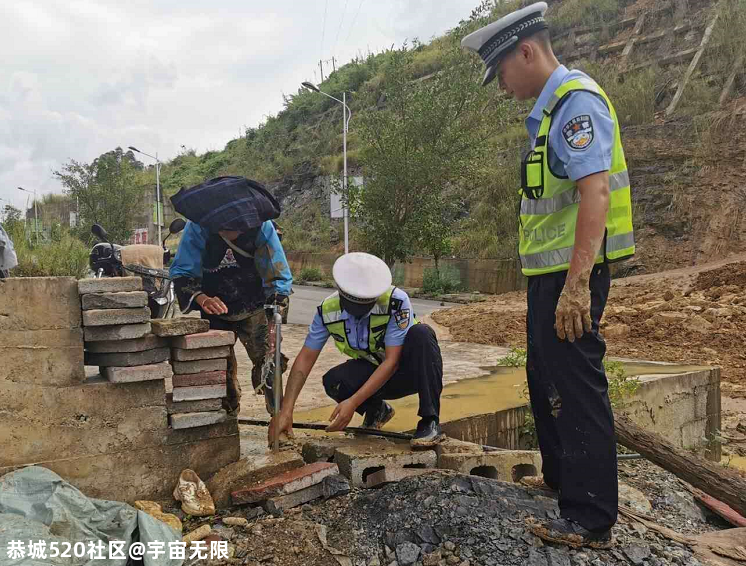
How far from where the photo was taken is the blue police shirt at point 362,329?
323cm

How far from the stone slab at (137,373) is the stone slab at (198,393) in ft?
0.37

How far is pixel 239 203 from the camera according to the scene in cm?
339

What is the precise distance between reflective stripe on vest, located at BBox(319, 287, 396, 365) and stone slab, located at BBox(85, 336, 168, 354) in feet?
3.00

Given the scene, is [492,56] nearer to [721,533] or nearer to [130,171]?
[721,533]

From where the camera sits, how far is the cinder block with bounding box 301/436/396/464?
317 cm

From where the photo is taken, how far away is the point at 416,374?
3223 mm

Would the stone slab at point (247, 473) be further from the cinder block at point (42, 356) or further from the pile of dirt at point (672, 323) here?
the pile of dirt at point (672, 323)

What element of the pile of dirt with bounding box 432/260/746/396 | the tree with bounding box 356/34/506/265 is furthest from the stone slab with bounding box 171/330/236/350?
the tree with bounding box 356/34/506/265

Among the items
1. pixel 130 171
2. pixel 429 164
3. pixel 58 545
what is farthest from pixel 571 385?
pixel 130 171

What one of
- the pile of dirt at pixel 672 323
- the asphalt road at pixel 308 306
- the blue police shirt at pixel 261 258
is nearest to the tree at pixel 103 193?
the asphalt road at pixel 308 306


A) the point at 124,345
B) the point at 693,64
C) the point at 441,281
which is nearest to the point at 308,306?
the point at 441,281

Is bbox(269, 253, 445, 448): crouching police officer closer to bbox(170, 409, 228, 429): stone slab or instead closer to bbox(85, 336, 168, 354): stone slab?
bbox(170, 409, 228, 429): stone slab

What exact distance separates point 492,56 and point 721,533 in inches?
93.1

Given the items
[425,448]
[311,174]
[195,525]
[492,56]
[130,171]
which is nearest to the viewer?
[492,56]
